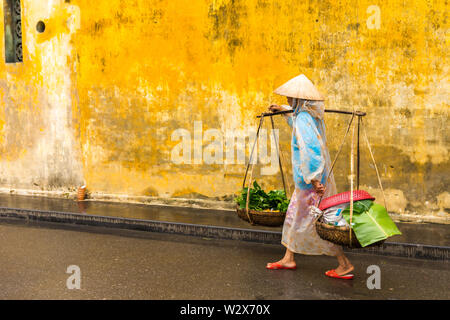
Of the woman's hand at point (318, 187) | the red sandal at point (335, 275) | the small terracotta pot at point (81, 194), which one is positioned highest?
the woman's hand at point (318, 187)

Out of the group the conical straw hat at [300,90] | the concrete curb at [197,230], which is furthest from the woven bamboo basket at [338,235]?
the concrete curb at [197,230]

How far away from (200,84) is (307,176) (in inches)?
158

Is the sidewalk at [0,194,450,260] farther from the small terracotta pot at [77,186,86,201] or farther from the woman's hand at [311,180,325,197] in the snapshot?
the woman's hand at [311,180,325,197]

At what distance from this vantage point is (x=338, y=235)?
480 centimetres

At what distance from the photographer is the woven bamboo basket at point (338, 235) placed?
185 inches

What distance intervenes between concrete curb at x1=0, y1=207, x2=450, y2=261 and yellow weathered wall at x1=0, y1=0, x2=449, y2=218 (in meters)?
1.43

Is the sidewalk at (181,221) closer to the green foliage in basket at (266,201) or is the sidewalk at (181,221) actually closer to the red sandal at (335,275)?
the green foliage in basket at (266,201)

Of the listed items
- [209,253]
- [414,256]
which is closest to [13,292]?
[209,253]

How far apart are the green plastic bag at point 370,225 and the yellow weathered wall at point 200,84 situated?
3.05 meters

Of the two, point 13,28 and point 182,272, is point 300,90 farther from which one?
point 13,28

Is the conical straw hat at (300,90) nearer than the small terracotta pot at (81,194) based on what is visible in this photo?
Yes

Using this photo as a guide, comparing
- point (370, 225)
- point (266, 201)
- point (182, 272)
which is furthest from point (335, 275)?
point (182, 272)
